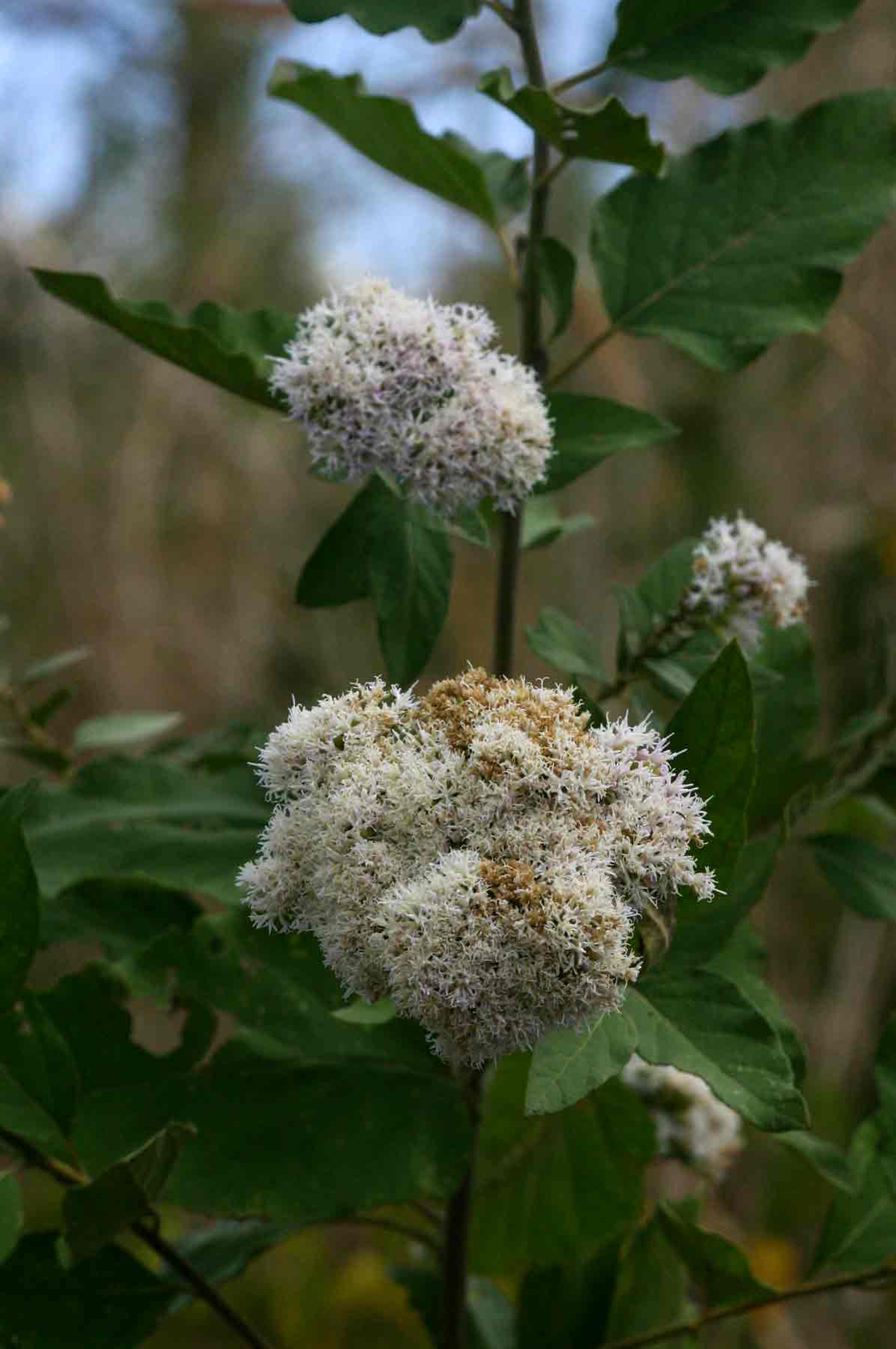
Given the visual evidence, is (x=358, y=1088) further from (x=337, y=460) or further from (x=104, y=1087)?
(x=337, y=460)

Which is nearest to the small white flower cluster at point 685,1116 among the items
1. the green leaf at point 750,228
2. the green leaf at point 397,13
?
the green leaf at point 750,228

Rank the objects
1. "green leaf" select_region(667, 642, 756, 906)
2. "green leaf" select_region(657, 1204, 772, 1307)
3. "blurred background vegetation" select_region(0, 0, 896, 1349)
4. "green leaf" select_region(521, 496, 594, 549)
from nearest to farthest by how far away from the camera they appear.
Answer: "green leaf" select_region(667, 642, 756, 906), "green leaf" select_region(657, 1204, 772, 1307), "green leaf" select_region(521, 496, 594, 549), "blurred background vegetation" select_region(0, 0, 896, 1349)

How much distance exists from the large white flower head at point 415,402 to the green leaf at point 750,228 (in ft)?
0.75

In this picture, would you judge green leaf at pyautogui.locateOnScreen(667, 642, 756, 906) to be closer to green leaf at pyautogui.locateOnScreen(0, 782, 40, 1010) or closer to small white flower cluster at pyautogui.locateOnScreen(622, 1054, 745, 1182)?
green leaf at pyautogui.locateOnScreen(0, 782, 40, 1010)

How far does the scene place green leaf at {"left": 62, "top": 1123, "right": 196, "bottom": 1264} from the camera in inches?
28.7

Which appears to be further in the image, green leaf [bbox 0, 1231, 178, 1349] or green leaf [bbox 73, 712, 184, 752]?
green leaf [bbox 73, 712, 184, 752]

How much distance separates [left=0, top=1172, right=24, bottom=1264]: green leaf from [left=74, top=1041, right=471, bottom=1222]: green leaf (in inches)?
4.9

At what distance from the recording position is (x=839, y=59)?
8.84ft

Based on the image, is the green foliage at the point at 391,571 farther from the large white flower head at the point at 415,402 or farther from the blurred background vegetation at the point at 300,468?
the blurred background vegetation at the point at 300,468

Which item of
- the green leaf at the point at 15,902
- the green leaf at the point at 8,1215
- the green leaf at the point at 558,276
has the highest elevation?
the green leaf at the point at 558,276

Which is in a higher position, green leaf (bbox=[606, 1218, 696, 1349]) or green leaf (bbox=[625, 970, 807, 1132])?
green leaf (bbox=[625, 970, 807, 1132])

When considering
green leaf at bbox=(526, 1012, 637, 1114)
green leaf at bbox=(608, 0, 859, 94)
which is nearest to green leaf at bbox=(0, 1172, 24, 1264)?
green leaf at bbox=(526, 1012, 637, 1114)

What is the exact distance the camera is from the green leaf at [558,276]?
0.95 meters

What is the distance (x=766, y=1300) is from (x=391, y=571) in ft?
1.94
